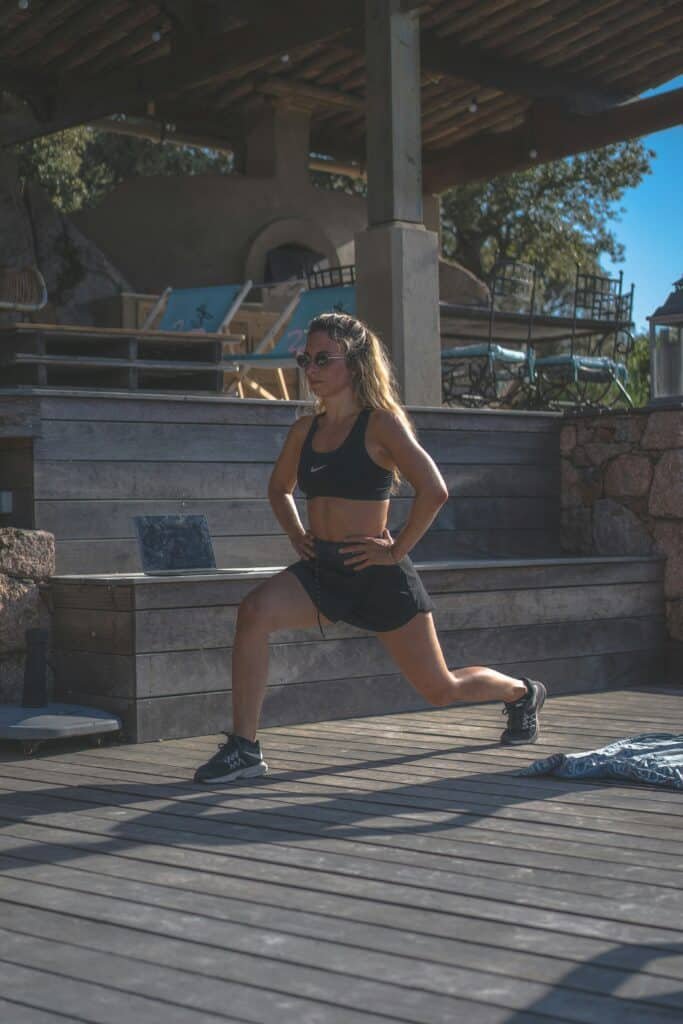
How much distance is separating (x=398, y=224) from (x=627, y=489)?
219 centimetres

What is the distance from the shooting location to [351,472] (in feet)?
16.0

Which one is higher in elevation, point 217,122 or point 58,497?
point 217,122


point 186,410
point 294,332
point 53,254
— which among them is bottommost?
point 186,410

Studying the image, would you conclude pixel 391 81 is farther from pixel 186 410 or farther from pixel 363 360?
pixel 363 360

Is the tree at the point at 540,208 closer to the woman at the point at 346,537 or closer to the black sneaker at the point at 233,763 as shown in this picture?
the woman at the point at 346,537

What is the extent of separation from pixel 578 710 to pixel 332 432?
2324mm

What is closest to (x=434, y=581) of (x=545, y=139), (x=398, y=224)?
(x=398, y=224)

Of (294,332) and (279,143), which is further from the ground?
(279,143)

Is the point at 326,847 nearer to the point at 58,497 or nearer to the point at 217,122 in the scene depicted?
the point at 58,497

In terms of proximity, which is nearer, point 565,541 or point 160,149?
point 565,541

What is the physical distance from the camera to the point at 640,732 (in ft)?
19.5

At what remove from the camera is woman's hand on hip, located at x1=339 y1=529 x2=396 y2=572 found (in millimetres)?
4832

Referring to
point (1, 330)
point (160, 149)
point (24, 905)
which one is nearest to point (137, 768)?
point (24, 905)

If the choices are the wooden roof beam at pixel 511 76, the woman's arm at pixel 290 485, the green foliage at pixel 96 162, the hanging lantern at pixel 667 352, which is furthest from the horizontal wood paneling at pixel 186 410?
the green foliage at pixel 96 162
